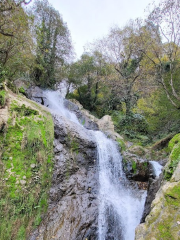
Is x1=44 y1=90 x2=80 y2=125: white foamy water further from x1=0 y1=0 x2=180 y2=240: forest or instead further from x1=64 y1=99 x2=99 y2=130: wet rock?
x1=64 y1=99 x2=99 y2=130: wet rock

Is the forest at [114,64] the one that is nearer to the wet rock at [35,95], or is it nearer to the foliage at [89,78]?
the foliage at [89,78]

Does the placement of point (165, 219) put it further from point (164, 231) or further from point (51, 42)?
point (51, 42)

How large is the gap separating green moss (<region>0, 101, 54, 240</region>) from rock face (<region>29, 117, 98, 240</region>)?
33 centimetres

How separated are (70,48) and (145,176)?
1385 cm

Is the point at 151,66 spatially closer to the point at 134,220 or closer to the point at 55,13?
the point at 55,13

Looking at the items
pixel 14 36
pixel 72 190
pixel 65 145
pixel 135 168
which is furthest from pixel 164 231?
pixel 14 36

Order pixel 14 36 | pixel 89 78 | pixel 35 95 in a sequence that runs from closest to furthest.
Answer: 1. pixel 14 36
2. pixel 35 95
3. pixel 89 78

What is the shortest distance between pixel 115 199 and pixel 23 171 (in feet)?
11.7

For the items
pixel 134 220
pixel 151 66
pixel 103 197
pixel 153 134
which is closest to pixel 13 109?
pixel 103 197

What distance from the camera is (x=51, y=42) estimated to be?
14.2 m

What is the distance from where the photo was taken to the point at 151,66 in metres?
12.6

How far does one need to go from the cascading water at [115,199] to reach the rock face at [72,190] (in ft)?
1.09

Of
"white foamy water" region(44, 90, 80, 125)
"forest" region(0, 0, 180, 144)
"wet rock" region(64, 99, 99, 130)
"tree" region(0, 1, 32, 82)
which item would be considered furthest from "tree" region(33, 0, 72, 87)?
"tree" region(0, 1, 32, 82)

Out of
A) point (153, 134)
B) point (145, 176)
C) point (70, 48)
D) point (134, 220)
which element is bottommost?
point (134, 220)
